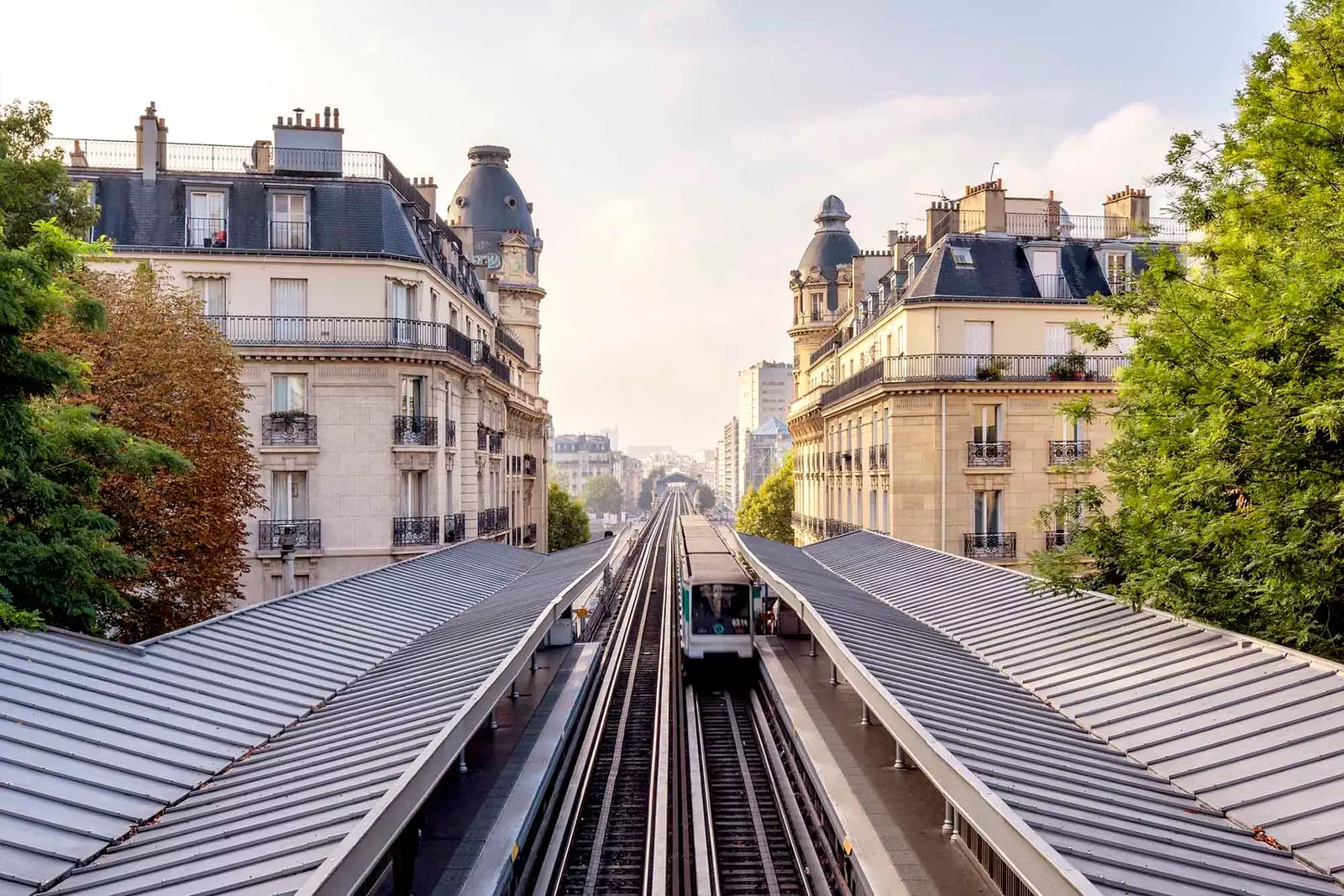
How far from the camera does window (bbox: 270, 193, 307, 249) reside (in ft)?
99.7

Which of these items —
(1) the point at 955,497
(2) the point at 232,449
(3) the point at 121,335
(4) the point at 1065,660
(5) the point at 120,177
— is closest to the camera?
(4) the point at 1065,660

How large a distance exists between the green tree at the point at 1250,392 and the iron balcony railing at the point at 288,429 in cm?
2281

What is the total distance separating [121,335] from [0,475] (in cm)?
706

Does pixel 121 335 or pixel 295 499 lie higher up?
pixel 121 335

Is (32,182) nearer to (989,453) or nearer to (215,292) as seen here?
(215,292)

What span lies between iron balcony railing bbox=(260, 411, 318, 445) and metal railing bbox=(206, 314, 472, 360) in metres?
2.34

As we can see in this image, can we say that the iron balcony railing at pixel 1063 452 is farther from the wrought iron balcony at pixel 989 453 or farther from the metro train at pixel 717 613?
the metro train at pixel 717 613

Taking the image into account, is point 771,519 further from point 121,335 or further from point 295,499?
point 121,335

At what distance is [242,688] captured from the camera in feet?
35.8

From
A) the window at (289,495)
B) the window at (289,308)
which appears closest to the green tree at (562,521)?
the window at (289,495)

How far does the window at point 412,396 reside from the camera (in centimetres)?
3098

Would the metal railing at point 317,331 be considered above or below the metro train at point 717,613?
above

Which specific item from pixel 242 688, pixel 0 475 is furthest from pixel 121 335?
pixel 242 688

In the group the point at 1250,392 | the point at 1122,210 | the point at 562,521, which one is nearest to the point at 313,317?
the point at 1250,392
